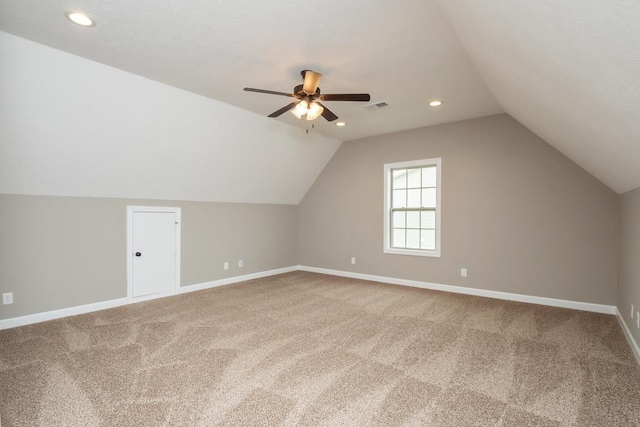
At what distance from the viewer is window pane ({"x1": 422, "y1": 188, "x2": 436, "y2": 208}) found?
18.0 feet

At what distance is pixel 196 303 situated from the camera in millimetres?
4547

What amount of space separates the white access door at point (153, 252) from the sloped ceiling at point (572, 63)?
4.51 m

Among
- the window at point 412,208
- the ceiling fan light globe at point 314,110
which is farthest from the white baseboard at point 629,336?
the ceiling fan light globe at point 314,110

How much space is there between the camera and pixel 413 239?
5738 millimetres

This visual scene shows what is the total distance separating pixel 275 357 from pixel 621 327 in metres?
3.81

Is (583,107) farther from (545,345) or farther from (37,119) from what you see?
(37,119)

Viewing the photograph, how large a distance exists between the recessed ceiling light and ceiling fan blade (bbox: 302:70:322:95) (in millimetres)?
1732

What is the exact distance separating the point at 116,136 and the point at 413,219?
464cm

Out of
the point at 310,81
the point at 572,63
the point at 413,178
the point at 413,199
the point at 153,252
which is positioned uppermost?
the point at 310,81

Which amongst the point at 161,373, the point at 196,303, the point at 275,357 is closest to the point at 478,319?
the point at 275,357

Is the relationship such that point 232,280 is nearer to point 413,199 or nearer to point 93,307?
point 93,307

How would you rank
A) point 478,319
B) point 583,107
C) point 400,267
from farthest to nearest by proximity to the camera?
point 400,267, point 478,319, point 583,107

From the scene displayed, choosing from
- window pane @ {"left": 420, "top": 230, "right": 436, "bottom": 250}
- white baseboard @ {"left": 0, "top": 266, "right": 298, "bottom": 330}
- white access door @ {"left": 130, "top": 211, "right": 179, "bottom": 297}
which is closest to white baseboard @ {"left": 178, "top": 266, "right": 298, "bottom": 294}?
→ white baseboard @ {"left": 0, "top": 266, "right": 298, "bottom": 330}

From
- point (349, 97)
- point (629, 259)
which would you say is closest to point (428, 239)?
point (629, 259)
